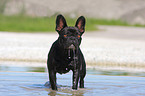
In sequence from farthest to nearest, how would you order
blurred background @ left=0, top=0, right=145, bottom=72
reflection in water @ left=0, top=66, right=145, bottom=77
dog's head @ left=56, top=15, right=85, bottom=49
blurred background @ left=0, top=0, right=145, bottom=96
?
blurred background @ left=0, top=0, right=145, bottom=72, reflection in water @ left=0, top=66, right=145, bottom=77, blurred background @ left=0, top=0, right=145, bottom=96, dog's head @ left=56, top=15, right=85, bottom=49

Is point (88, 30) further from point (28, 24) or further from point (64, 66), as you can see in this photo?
point (64, 66)

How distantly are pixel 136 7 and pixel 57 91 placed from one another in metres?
34.9

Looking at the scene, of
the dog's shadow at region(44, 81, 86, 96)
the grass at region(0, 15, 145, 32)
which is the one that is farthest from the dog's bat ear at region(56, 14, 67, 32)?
the grass at region(0, 15, 145, 32)

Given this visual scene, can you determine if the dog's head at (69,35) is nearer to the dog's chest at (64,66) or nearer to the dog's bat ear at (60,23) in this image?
the dog's bat ear at (60,23)

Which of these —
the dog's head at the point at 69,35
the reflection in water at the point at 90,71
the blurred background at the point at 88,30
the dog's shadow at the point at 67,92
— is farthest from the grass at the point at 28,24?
the dog's head at the point at 69,35

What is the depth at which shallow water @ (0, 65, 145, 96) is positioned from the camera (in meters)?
7.05

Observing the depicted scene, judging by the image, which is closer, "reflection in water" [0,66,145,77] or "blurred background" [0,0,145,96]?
"blurred background" [0,0,145,96]

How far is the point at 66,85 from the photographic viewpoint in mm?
8227

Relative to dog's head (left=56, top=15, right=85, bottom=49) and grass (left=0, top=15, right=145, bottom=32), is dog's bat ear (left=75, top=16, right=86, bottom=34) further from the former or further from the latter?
grass (left=0, top=15, right=145, bottom=32)

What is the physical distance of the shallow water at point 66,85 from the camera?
7.05 m

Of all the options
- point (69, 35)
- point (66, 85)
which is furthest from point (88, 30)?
point (69, 35)

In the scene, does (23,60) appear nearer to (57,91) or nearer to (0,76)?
(0,76)

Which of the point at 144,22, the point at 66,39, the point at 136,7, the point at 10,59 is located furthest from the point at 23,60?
the point at 136,7

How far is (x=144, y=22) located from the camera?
123ft
